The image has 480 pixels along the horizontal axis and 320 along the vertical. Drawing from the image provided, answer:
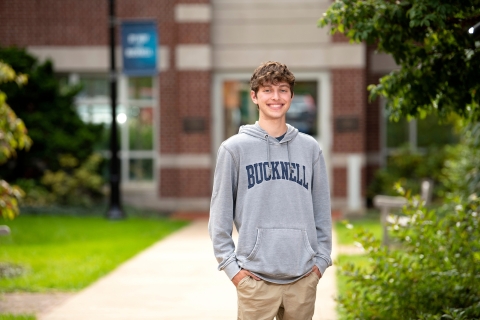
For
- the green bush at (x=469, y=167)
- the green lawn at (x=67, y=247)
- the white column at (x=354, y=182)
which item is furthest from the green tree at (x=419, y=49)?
the white column at (x=354, y=182)

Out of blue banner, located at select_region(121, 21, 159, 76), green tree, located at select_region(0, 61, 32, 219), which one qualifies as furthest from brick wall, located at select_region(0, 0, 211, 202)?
green tree, located at select_region(0, 61, 32, 219)

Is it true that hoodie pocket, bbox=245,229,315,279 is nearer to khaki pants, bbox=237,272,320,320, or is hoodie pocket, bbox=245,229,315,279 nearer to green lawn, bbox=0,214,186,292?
khaki pants, bbox=237,272,320,320

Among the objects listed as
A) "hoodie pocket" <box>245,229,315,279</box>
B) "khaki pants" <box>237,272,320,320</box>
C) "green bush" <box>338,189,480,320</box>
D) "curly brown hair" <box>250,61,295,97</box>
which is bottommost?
"green bush" <box>338,189,480,320</box>

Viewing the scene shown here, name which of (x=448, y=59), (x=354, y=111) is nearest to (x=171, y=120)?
(x=354, y=111)

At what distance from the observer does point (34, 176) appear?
18.8 m

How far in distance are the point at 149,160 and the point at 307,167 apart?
15.3 meters

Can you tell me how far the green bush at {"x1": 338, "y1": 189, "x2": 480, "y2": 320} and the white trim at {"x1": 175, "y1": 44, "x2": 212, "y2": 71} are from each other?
40.5 feet

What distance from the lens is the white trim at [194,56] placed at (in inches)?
738

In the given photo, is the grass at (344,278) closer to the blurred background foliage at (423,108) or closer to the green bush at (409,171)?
the blurred background foliage at (423,108)

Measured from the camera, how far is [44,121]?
18422 millimetres

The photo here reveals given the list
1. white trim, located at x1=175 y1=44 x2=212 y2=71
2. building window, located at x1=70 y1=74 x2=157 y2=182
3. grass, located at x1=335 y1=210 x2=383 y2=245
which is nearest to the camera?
grass, located at x1=335 y1=210 x2=383 y2=245

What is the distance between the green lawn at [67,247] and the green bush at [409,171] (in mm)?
4818

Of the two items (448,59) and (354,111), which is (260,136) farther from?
(354,111)

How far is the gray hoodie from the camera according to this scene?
14.0 ft
